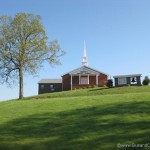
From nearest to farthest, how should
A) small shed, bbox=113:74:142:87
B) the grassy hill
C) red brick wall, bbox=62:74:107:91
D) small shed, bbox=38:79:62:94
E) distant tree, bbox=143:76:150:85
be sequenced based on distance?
the grassy hill < distant tree, bbox=143:76:150:85 < small shed, bbox=113:74:142:87 < red brick wall, bbox=62:74:107:91 < small shed, bbox=38:79:62:94

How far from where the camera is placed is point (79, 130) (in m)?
16.0

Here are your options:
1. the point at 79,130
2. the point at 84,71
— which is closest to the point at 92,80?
the point at 84,71

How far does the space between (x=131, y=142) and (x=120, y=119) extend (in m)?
4.41

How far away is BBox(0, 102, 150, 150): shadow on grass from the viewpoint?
13820 millimetres

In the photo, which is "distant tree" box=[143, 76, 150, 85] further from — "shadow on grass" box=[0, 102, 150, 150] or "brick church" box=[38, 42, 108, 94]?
"shadow on grass" box=[0, 102, 150, 150]

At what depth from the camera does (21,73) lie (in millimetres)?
47531

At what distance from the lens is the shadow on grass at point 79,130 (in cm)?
1382

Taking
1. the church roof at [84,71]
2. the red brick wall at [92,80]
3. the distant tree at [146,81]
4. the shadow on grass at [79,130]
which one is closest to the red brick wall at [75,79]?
the church roof at [84,71]

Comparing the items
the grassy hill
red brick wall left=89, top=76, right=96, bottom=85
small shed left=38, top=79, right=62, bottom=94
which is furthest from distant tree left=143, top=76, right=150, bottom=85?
small shed left=38, top=79, right=62, bottom=94

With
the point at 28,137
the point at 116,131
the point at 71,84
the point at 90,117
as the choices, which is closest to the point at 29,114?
the point at 90,117

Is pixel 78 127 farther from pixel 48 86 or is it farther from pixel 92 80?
pixel 48 86

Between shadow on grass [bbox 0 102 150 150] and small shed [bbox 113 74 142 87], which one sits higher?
small shed [bbox 113 74 142 87]

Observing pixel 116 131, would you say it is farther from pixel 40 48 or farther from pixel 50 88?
pixel 50 88

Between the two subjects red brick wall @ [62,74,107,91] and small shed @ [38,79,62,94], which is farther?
small shed @ [38,79,62,94]
